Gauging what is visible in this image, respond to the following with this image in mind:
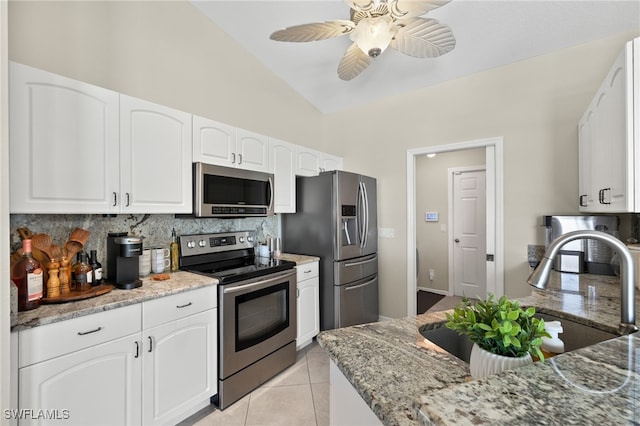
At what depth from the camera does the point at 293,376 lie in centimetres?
237

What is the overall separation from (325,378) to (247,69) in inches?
122

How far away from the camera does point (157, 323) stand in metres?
1.63

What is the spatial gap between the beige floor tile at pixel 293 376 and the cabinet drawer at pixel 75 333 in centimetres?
123

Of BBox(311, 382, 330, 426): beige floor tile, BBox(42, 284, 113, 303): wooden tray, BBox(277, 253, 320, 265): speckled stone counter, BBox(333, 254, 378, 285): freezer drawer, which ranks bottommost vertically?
BBox(311, 382, 330, 426): beige floor tile

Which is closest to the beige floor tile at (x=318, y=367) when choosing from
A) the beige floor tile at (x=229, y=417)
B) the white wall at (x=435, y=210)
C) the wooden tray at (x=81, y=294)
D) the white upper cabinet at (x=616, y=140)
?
the beige floor tile at (x=229, y=417)

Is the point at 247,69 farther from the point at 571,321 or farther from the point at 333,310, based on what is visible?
the point at 571,321

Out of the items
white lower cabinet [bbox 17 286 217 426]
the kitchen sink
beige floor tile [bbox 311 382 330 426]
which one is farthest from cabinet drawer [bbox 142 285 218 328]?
the kitchen sink

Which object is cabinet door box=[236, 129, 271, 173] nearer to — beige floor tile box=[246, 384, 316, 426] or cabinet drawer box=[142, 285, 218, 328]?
cabinet drawer box=[142, 285, 218, 328]

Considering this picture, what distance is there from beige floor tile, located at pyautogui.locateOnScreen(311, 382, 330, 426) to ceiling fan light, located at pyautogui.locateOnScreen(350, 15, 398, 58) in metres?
2.37

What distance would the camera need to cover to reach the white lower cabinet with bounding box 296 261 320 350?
2.66 m

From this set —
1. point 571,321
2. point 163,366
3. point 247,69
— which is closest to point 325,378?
point 163,366

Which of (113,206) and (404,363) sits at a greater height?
(113,206)

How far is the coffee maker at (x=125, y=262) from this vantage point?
1.69 meters

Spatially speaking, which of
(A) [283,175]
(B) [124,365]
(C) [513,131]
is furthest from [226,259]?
(C) [513,131]
